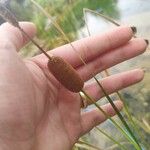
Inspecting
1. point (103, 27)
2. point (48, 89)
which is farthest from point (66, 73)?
point (103, 27)

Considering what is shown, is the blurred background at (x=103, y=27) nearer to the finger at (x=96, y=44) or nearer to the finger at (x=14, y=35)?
the finger at (x=96, y=44)

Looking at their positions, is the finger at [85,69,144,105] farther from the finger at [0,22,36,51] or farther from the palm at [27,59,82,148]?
the finger at [0,22,36,51]

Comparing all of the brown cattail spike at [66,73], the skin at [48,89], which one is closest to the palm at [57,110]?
the skin at [48,89]

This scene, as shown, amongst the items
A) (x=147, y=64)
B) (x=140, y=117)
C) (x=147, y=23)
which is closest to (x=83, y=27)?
(x=147, y=23)

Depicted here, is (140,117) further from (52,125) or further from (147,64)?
(52,125)

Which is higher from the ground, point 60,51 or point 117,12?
point 60,51

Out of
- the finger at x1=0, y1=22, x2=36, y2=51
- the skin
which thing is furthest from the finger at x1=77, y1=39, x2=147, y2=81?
the finger at x1=0, y1=22, x2=36, y2=51

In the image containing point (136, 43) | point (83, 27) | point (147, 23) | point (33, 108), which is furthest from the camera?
point (83, 27)
